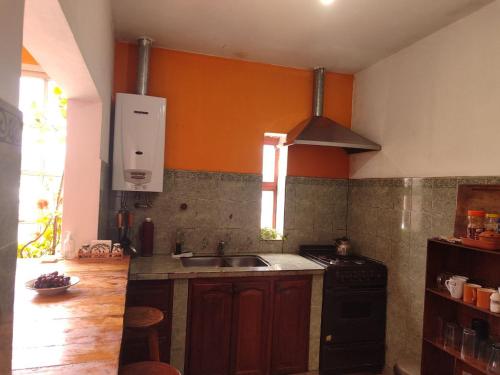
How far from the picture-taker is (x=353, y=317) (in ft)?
9.32

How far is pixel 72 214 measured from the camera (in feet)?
7.72

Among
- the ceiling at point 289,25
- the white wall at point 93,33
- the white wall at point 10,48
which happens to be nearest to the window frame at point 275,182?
the ceiling at point 289,25

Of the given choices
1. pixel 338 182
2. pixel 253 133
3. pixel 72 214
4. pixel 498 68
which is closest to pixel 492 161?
pixel 498 68

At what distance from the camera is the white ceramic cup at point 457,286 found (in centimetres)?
196

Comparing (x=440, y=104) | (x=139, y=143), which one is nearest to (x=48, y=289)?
(x=139, y=143)

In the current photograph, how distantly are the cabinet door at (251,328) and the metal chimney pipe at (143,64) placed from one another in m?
1.78

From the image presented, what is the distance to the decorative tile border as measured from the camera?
0.64 metres

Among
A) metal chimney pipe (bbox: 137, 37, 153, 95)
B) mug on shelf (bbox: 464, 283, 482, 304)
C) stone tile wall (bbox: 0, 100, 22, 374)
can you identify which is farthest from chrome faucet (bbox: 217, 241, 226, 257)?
stone tile wall (bbox: 0, 100, 22, 374)

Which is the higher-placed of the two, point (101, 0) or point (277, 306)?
point (101, 0)

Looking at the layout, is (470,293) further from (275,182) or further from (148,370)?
(275,182)

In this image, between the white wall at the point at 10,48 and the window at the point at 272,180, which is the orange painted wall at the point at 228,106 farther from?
the white wall at the point at 10,48

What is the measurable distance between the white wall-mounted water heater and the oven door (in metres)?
1.68

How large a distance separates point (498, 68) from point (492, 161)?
0.55 meters

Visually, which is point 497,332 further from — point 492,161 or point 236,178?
point 236,178
